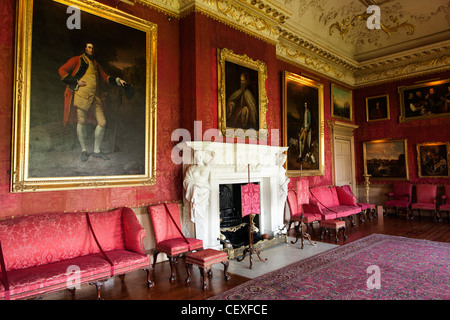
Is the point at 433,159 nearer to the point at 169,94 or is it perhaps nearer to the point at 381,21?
the point at 381,21

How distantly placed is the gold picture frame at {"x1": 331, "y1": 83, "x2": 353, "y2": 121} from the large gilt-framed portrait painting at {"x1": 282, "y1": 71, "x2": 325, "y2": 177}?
1.14 meters

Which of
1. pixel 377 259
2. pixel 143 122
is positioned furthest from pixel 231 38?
pixel 377 259

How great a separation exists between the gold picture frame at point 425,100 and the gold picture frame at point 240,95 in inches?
269

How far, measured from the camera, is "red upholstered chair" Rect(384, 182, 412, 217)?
10.7 metres

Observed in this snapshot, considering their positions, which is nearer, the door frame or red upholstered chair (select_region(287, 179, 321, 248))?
red upholstered chair (select_region(287, 179, 321, 248))

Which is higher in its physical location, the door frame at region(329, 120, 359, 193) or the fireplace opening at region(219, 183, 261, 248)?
the door frame at region(329, 120, 359, 193)

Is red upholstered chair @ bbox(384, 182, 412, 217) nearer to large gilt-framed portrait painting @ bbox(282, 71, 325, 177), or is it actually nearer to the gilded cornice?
large gilt-framed portrait painting @ bbox(282, 71, 325, 177)

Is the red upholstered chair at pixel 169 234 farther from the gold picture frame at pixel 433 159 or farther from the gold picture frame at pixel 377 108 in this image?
the gold picture frame at pixel 377 108

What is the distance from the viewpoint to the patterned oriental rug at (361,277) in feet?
13.7

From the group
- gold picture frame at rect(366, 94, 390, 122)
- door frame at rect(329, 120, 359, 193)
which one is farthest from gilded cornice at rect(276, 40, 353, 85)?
door frame at rect(329, 120, 359, 193)

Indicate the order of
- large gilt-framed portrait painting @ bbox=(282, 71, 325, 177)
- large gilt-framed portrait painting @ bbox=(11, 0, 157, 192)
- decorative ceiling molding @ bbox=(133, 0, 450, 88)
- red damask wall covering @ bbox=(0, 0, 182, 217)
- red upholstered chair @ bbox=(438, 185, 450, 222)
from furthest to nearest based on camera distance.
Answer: red upholstered chair @ bbox=(438, 185, 450, 222) < large gilt-framed portrait painting @ bbox=(282, 71, 325, 177) < decorative ceiling molding @ bbox=(133, 0, 450, 88) < large gilt-framed portrait painting @ bbox=(11, 0, 157, 192) < red damask wall covering @ bbox=(0, 0, 182, 217)

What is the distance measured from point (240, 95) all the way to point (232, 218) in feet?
9.66

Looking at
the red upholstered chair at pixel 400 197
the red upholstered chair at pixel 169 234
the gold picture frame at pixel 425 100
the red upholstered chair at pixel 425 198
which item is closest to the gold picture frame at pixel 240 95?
the red upholstered chair at pixel 169 234

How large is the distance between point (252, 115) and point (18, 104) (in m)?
4.74
